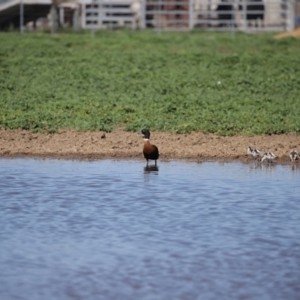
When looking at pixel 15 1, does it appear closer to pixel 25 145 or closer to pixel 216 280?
pixel 25 145

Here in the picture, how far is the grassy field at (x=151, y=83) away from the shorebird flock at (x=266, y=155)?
1.77m

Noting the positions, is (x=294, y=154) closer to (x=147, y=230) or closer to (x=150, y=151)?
(x=150, y=151)

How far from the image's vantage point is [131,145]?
17531 millimetres

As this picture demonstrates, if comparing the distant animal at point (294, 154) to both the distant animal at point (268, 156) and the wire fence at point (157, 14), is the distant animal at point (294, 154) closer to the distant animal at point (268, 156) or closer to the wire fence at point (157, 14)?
the distant animal at point (268, 156)

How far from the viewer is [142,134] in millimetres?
17719

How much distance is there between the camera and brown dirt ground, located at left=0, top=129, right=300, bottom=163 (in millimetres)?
17047

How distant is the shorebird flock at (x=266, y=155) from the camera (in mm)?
16381

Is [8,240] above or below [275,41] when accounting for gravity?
below

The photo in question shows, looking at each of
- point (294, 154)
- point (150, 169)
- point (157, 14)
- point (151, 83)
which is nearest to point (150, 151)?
point (150, 169)

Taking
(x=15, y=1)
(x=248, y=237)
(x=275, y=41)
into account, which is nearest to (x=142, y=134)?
(x=248, y=237)

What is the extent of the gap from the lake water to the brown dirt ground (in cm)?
54

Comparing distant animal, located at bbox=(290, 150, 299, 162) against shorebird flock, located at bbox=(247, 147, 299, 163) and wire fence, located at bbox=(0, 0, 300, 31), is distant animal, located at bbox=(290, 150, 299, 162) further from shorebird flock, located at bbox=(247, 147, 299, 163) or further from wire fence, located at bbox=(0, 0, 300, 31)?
wire fence, located at bbox=(0, 0, 300, 31)

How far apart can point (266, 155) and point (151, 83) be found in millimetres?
8664

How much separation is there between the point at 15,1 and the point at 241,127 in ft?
83.7
